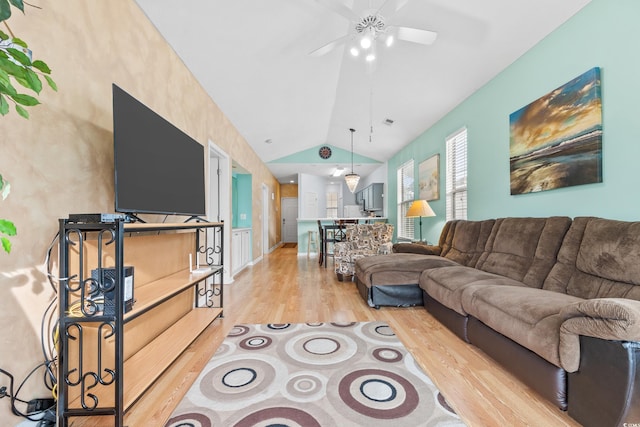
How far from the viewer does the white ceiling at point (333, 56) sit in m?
2.35

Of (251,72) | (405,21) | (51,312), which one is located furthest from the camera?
(251,72)

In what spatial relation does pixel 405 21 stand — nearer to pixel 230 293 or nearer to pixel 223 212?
pixel 223 212

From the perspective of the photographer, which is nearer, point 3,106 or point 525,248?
point 3,106

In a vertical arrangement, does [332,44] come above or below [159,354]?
above

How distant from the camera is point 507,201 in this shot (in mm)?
2988

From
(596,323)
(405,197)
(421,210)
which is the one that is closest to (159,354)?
(596,323)

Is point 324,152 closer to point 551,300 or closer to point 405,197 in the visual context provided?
point 405,197

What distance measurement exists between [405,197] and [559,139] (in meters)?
3.85

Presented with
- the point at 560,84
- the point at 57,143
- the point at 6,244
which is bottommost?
the point at 6,244

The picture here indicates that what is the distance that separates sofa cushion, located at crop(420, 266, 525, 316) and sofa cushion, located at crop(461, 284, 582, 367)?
0.50 ft

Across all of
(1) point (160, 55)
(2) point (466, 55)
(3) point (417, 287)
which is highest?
(2) point (466, 55)

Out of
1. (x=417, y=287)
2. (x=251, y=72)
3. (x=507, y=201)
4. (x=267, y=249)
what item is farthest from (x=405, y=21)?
(x=267, y=249)

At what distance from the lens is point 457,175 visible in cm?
404

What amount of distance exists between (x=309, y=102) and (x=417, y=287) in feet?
11.3
